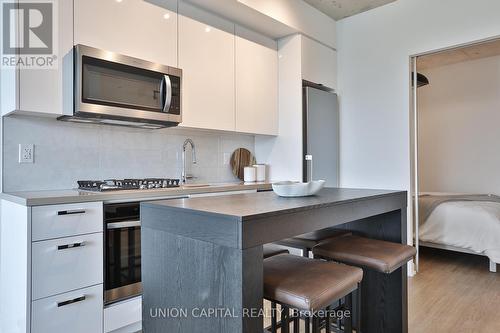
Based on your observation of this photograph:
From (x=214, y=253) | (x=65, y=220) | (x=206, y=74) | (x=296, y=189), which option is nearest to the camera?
(x=214, y=253)

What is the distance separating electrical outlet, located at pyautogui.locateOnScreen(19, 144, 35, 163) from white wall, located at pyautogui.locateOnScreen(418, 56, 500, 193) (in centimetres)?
551

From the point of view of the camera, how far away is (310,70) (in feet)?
11.5

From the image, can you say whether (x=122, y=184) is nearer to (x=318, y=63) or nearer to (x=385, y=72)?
(x=318, y=63)

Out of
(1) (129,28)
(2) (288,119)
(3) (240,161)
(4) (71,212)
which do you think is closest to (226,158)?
(3) (240,161)

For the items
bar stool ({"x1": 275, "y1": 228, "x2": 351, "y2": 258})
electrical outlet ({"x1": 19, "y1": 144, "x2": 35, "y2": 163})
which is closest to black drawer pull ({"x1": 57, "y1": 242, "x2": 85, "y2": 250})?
electrical outlet ({"x1": 19, "y1": 144, "x2": 35, "y2": 163})

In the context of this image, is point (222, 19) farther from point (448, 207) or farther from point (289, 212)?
point (448, 207)

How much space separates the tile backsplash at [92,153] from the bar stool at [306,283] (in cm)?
161

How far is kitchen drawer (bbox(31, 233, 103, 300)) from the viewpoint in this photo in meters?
1.69

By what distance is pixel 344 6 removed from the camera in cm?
350

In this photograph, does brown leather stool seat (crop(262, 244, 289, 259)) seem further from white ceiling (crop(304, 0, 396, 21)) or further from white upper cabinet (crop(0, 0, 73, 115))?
white ceiling (crop(304, 0, 396, 21))

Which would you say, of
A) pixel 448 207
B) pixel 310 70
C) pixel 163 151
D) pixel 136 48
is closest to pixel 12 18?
pixel 136 48

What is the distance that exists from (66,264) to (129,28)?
1.59 m

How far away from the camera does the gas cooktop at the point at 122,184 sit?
217cm

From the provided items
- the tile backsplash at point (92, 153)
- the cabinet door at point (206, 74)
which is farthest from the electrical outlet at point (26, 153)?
the cabinet door at point (206, 74)
